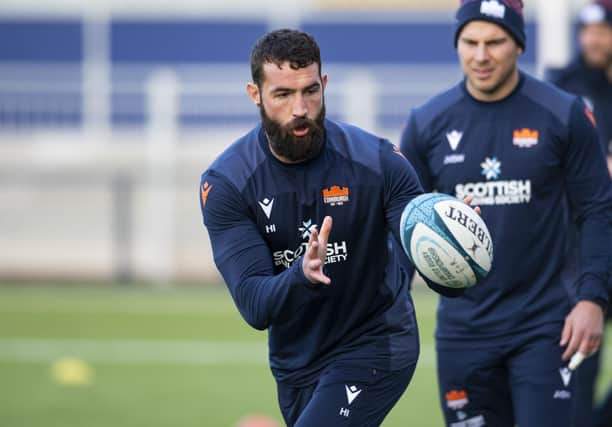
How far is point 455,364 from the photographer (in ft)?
19.4

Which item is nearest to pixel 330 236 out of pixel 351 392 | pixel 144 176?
pixel 351 392

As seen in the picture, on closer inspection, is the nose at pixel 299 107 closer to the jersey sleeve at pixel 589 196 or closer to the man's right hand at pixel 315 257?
the man's right hand at pixel 315 257

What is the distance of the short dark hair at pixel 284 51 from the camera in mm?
4902

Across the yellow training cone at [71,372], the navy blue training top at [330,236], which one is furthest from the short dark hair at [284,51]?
the yellow training cone at [71,372]

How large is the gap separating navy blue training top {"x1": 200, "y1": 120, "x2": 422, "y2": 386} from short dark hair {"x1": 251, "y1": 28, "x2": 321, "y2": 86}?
0.37 meters

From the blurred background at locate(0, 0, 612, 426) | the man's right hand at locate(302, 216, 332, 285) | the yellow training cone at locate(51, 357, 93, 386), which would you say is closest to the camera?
the man's right hand at locate(302, 216, 332, 285)

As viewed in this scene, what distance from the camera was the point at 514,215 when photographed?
19.0 ft

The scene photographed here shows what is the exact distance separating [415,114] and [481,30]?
53 cm

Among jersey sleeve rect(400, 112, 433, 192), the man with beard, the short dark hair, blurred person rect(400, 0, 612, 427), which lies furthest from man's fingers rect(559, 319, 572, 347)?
the short dark hair

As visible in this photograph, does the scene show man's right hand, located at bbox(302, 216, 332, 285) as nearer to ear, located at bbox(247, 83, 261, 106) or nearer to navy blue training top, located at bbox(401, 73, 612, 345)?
ear, located at bbox(247, 83, 261, 106)

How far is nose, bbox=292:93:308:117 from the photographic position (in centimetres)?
487

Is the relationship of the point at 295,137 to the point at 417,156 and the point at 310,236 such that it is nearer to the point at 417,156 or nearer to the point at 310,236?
the point at 310,236

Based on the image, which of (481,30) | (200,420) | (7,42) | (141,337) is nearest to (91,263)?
(141,337)

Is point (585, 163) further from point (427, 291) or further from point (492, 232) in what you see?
point (427, 291)
